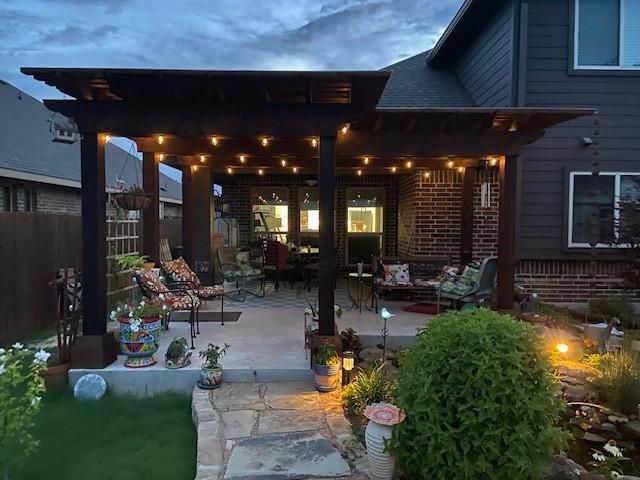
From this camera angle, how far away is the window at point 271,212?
31.4 feet

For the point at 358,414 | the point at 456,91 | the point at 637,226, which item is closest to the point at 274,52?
the point at 456,91

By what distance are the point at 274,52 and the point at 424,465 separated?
669 inches

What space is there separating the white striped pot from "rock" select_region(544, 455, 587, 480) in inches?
31.2

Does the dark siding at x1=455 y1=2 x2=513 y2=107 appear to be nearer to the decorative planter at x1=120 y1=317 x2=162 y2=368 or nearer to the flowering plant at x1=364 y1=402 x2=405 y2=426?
the flowering plant at x1=364 y1=402 x2=405 y2=426

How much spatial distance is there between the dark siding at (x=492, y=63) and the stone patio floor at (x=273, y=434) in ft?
16.7

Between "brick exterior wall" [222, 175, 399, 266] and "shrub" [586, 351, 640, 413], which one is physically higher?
"brick exterior wall" [222, 175, 399, 266]

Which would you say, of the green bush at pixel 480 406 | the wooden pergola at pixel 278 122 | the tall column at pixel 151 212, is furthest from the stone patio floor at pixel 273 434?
the tall column at pixel 151 212

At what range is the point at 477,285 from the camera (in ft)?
17.5

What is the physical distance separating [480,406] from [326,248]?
7.02 feet

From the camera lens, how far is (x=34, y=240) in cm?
529

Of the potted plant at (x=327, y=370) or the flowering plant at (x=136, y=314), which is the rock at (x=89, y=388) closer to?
the flowering plant at (x=136, y=314)

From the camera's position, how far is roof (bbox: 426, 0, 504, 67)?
6.52 meters

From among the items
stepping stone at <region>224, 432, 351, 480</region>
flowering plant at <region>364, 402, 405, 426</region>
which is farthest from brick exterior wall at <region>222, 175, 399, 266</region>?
flowering plant at <region>364, 402, 405, 426</region>

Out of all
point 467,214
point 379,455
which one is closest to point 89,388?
point 379,455
